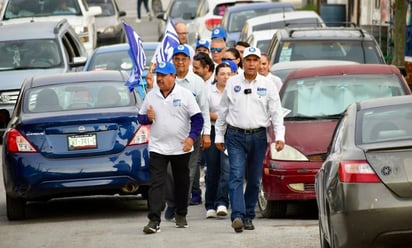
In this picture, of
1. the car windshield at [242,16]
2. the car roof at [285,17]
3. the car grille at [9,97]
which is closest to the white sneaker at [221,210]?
the car grille at [9,97]

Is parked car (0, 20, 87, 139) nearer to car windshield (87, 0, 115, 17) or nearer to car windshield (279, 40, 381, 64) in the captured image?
car windshield (279, 40, 381, 64)

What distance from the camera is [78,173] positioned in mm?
14422

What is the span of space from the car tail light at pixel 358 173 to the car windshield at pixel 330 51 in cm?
928

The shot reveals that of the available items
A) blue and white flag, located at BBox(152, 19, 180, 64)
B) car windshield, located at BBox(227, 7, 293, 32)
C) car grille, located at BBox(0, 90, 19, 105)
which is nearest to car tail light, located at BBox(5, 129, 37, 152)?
blue and white flag, located at BBox(152, 19, 180, 64)

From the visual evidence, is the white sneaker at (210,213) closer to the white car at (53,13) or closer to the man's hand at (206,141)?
the man's hand at (206,141)

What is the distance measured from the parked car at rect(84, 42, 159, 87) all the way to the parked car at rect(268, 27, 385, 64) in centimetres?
328

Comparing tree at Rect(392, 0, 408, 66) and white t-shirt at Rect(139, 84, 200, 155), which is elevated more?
white t-shirt at Rect(139, 84, 200, 155)

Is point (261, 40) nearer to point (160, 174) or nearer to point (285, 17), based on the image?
point (285, 17)

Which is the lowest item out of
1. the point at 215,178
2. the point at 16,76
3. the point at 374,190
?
the point at 16,76

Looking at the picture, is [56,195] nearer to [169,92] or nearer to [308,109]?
[169,92]

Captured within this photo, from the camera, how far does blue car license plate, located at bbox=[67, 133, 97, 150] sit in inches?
571

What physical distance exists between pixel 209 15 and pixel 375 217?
25085mm

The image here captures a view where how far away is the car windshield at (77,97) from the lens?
15195 millimetres

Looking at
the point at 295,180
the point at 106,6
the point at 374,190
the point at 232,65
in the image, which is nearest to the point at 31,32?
the point at 232,65
